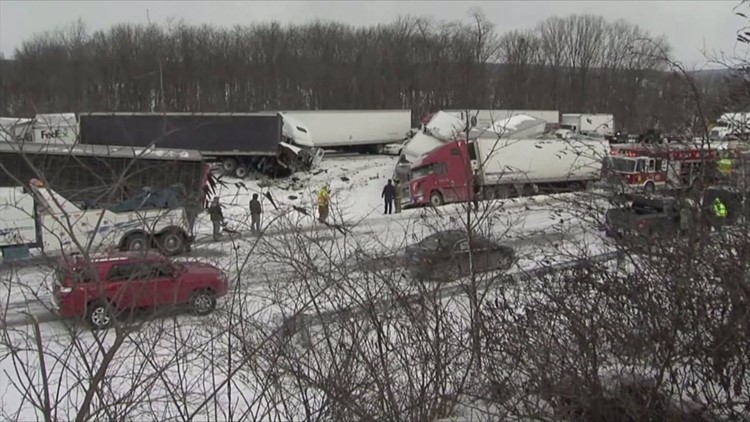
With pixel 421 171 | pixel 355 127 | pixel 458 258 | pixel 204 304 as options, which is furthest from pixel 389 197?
pixel 458 258

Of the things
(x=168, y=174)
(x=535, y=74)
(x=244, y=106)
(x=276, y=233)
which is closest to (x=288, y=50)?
(x=244, y=106)

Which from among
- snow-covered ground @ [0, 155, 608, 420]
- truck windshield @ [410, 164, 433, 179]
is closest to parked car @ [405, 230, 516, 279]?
snow-covered ground @ [0, 155, 608, 420]

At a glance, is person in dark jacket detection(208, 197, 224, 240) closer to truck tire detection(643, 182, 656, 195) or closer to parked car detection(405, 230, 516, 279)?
parked car detection(405, 230, 516, 279)

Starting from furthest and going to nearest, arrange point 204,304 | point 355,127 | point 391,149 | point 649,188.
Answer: point 391,149 → point 355,127 → point 204,304 → point 649,188

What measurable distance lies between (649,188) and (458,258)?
88.1 inches

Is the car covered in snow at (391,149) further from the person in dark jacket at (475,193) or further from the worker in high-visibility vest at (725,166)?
the worker in high-visibility vest at (725,166)

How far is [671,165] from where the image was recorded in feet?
22.2

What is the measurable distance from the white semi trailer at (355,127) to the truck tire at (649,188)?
32.6m

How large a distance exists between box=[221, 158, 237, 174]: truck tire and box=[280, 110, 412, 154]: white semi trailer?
5110mm

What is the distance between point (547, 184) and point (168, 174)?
17.9 metres

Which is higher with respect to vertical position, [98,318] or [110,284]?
[110,284]

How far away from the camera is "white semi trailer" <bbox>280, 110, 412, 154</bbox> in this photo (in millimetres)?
41812

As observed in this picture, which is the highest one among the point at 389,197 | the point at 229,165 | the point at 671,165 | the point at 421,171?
the point at 671,165

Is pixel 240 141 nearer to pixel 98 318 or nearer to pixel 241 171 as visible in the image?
pixel 241 171
